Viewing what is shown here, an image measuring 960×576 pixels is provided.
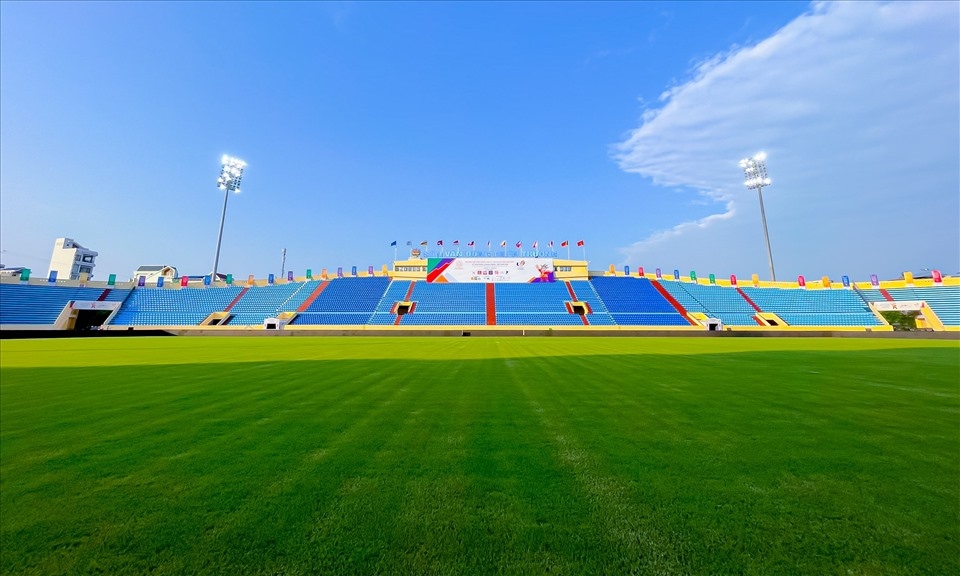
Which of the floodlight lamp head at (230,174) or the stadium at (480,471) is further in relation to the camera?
the floodlight lamp head at (230,174)

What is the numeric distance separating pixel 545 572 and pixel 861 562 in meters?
1.78

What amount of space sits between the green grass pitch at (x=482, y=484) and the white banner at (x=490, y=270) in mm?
47740

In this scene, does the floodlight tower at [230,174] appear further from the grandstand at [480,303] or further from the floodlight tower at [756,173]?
the floodlight tower at [756,173]

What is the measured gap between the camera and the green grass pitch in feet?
7.20

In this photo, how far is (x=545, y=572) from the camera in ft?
6.70

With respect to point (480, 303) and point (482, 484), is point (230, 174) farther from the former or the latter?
point (482, 484)

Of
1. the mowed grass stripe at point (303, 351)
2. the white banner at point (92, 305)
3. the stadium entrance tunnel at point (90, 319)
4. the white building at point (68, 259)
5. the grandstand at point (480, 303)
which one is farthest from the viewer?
the white building at point (68, 259)

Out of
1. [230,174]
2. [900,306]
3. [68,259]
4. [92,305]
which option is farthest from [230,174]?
[900,306]

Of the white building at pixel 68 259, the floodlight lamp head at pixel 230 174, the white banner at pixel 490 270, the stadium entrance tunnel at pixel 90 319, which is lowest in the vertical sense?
the stadium entrance tunnel at pixel 90 319

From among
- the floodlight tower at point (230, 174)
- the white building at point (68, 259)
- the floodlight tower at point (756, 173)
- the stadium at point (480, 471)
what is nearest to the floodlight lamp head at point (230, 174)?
the floodlight tower at point (230, 174)

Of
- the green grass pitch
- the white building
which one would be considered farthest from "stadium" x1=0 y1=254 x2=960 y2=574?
the white building

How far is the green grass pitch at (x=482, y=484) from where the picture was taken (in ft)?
7.20

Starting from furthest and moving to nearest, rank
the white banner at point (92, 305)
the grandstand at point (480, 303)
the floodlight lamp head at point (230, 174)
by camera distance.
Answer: the floodlight lamp head at point (230, 174) → the white banner at point (92, 305) → the grandstand at point (480, 303)

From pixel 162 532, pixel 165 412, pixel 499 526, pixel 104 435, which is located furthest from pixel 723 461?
pixel 165 412
